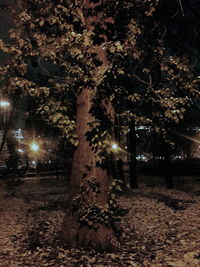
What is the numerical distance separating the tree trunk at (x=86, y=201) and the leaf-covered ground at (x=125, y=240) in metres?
0.30

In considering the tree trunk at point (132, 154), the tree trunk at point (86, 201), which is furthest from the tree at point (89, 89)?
the tree trunk at point (132, 154)

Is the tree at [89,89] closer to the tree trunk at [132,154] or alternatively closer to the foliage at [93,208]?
the foliage at [93,208]

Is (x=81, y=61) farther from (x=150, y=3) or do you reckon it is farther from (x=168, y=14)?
(x=168, y=14)

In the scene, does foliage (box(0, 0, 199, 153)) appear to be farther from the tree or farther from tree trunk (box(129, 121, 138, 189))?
tree trunk (box(129, 121, 138, 189))

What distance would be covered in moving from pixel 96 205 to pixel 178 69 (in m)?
3.95

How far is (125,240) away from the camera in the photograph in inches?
288

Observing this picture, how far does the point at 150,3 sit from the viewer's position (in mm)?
6672

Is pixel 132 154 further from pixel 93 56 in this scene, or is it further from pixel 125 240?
pixel 93 56

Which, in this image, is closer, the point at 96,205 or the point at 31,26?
the point at 96,205

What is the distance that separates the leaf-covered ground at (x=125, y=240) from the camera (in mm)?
5766

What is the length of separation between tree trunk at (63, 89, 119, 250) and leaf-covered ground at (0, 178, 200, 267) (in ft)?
0.97

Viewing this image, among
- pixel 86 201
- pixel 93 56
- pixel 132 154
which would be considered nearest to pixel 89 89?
pixel 93 56

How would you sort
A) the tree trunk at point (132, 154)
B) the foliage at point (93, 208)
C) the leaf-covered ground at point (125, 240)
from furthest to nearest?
the tree trunk at point (132, 154), the foliage at point (93, 208), the leaf-covered ground at point (125, 240)

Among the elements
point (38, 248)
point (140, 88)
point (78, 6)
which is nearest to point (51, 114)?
point (78, 6)
